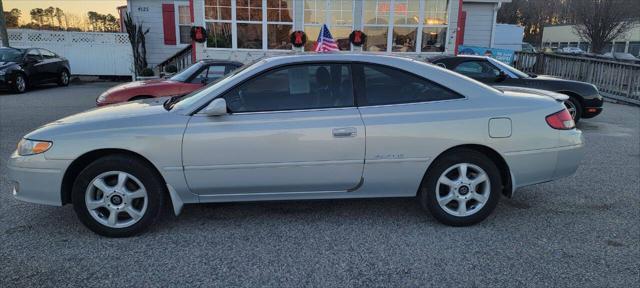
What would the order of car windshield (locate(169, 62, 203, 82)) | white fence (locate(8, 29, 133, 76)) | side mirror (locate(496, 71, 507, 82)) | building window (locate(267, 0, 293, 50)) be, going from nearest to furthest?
car windshield (locate(169, 62, 203, 82)), side mirror (locate(496, 71, 507, 82)), building window (locate(267, 0, 293, 50)), white fence (locate(8, 29, 133, 76))

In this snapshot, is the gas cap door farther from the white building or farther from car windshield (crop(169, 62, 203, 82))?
the white building

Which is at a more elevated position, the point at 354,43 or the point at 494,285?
the point at 354,43

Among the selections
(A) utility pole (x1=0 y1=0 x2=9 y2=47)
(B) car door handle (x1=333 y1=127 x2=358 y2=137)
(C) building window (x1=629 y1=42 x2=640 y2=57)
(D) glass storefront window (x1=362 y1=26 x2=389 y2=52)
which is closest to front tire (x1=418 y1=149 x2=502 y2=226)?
(B) car door handle (x1=333 y1=127 x2=358 y2=137)

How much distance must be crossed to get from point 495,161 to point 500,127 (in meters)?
0.34

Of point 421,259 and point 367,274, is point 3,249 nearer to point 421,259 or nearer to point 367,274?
point 367,274

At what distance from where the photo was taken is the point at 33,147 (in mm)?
3486

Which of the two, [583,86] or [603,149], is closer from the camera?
[603,149]

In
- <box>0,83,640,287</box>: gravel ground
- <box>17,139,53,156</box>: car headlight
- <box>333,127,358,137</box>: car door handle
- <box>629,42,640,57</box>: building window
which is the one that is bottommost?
<box>0,83,640,287</box>: gravel ground

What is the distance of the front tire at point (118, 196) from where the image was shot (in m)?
3.47

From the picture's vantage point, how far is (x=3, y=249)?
339 cm

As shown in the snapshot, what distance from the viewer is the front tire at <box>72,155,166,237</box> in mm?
3471

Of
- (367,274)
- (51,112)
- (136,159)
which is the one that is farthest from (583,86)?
(51,112)

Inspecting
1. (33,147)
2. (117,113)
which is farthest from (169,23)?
(33,147)

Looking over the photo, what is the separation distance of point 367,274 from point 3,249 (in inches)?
109
